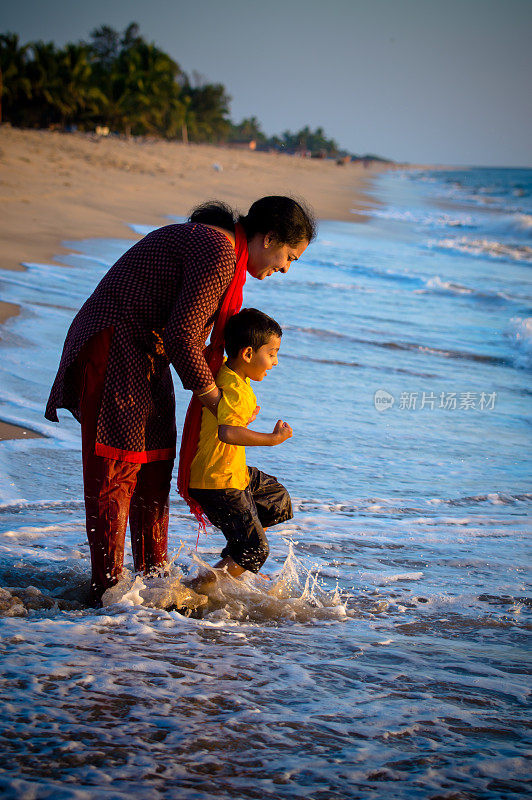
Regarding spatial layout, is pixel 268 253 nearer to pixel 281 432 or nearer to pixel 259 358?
pixel 259 358

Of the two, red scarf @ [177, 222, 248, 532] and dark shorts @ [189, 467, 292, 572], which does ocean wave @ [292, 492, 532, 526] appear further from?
red scarf @ [177, 222, 248, 532]

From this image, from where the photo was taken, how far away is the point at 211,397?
2570mm

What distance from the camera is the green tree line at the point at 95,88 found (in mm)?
41094

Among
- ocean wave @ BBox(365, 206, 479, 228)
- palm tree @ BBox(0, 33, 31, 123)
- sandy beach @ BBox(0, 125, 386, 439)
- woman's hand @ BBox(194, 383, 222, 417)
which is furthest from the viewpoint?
palm tree @ BBox(0, 33, 31, 123)

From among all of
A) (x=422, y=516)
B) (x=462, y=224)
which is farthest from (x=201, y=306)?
(x=462, y=224)

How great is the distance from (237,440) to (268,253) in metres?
0.66

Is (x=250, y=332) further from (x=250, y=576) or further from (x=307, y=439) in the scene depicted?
(x=307, y=439)

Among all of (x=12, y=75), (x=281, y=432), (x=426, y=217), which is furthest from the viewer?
(x=12, y=75)

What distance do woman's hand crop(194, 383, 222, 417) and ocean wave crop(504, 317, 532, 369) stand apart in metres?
6.05

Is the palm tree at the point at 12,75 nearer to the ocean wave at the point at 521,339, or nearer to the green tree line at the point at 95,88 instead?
the green tree line at the point at 95,88

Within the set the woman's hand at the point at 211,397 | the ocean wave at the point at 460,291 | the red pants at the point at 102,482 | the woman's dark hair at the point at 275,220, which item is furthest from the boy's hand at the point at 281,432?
the ocean wave at the point at 460,291

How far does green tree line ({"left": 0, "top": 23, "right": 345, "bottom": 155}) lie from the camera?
41.1 meters

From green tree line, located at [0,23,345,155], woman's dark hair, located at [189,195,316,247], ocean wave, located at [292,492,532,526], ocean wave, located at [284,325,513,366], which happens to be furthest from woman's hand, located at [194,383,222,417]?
green tree line, located at [0,23,345,155]

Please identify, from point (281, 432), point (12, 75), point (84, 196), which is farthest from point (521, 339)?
point (12, 75)
